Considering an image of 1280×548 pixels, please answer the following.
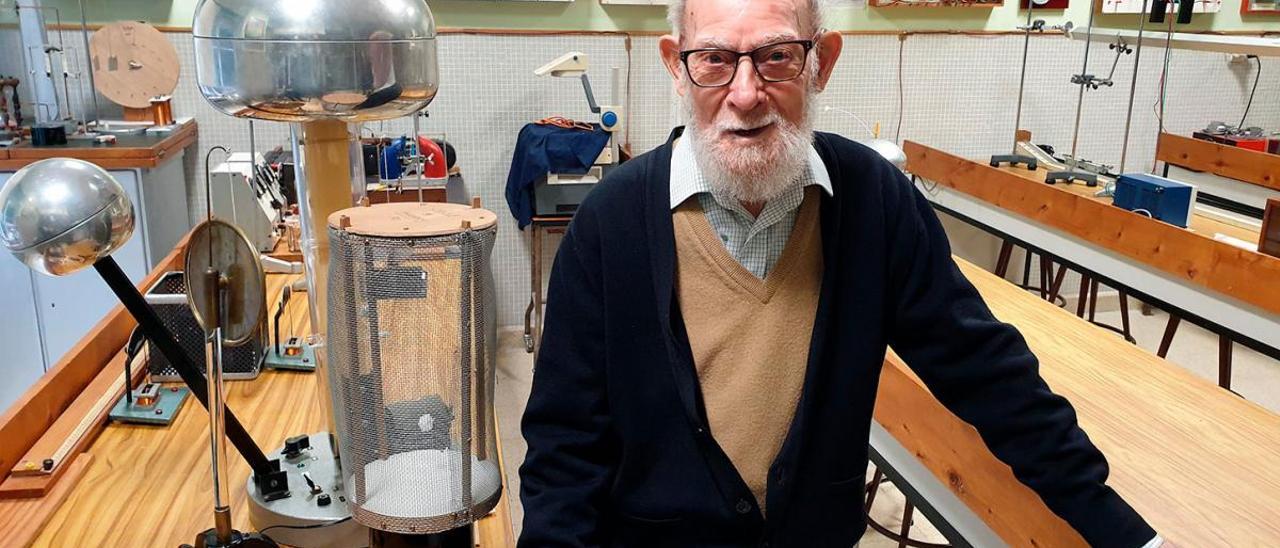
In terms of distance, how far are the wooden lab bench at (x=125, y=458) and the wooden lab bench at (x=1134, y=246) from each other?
7.48 ft

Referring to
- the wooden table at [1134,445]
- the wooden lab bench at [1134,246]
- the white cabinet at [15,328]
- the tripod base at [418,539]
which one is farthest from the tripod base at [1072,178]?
the white cabinet at [15,328]

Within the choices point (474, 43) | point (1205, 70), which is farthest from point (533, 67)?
point (1205, 70)

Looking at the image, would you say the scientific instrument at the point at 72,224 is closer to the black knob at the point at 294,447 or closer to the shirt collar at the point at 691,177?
the black knob at the point at 294,447

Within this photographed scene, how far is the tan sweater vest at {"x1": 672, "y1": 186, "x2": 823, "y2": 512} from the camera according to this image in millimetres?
1228

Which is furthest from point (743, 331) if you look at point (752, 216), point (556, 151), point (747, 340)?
point (556, 151)

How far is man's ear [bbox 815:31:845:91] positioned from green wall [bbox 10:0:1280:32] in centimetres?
274

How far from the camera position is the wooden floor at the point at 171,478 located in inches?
49.4

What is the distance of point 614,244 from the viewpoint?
3.96ft

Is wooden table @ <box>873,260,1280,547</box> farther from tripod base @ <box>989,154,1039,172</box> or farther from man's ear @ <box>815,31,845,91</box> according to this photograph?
tripod base @ <box>989,154,1039,172</box>

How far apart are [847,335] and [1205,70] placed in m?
4.63

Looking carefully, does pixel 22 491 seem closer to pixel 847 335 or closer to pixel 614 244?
pixel 614 244

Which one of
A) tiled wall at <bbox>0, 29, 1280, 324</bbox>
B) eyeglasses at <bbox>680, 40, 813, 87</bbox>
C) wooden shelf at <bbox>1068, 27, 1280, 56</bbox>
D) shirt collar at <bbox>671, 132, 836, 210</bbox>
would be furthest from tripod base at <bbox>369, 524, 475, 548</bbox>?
tiled wall at <bbox>0, 29, 1280, 324</bbox>

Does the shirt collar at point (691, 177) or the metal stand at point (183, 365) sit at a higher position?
the shirt collar at point (691, 177)

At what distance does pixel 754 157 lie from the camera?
1.18 meters
